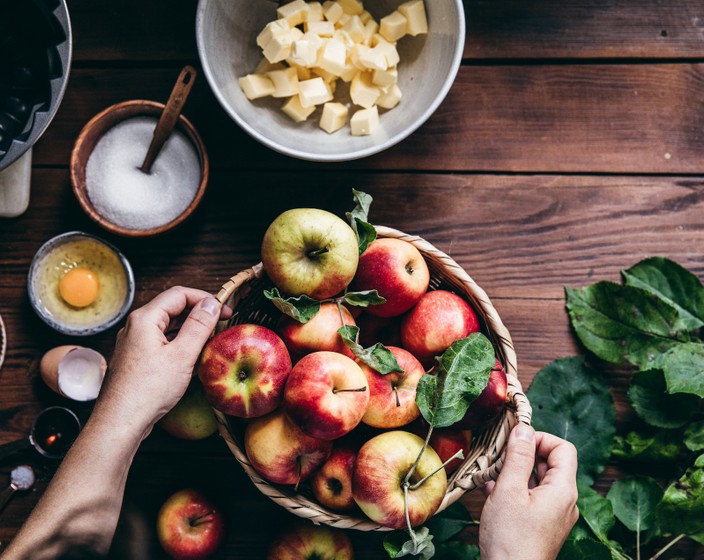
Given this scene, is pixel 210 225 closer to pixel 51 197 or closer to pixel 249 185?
pixel 249 185

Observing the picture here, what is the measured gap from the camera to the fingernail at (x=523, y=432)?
3.03 feet

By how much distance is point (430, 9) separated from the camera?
3.72 feet

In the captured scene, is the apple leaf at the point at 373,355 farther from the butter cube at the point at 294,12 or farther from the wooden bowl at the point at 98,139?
the butter cube at the point at 294,12

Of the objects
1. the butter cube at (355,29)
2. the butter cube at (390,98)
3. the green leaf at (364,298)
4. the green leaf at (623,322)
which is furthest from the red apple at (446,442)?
the butter cube at (355,29)

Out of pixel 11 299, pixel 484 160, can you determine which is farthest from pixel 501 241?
pixel 11 299

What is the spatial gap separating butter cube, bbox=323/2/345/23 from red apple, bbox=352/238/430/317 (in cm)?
41

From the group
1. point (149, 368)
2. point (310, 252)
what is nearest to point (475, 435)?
point (310, 252)

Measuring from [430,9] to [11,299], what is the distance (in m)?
0.92

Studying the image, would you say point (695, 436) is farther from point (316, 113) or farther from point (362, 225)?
point (316, 113)

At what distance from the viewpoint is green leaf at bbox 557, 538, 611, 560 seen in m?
1.04

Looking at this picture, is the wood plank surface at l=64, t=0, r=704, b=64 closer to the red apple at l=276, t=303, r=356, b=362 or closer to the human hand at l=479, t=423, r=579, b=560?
the red apple at l=276, t=303, r=356, b=362

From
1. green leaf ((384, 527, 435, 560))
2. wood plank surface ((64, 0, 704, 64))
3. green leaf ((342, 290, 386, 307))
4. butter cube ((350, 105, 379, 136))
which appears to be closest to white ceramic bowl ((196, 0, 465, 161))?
butter cube ((350, 105, 379, 136))

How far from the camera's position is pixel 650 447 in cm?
119

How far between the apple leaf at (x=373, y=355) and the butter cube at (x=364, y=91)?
1.38 ft
